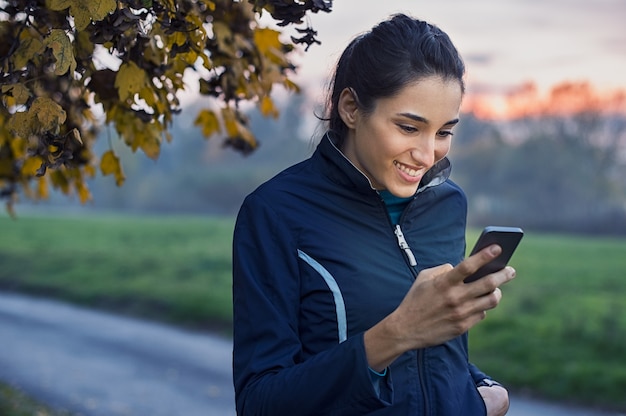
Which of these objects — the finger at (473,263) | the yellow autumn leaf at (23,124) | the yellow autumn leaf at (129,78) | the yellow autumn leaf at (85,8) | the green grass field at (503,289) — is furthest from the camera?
the green grass field at (503,289)

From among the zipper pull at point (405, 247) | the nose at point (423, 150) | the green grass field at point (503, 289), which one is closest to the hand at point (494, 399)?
the zipper pull at point (405, 247)

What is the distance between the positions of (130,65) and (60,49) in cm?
47

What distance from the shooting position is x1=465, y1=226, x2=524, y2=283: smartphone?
1.51 meters

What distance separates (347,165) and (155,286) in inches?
515

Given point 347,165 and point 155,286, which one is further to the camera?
point 155,286

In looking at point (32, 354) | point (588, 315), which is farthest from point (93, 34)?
point (588, 315)

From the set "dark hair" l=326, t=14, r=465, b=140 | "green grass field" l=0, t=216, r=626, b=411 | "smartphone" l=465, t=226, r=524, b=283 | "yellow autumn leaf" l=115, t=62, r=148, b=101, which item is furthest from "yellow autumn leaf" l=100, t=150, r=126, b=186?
"green grass field" l=0, t=216, r=626, b=411

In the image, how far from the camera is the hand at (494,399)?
2090 mm

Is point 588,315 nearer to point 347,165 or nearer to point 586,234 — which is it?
point 347,165

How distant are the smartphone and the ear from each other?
0.52 m

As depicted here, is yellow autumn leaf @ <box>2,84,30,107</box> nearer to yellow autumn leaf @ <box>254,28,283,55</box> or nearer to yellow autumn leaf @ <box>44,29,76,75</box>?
yellow autumn leaf @ <box>44,29,76,75</box>

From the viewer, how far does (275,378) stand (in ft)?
5.57

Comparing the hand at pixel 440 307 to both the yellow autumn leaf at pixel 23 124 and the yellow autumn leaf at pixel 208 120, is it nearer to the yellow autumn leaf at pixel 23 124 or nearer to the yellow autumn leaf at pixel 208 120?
the yellow autumn leaf at pixel 23 124

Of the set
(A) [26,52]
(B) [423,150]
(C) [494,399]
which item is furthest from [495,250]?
(A) [26,52]
